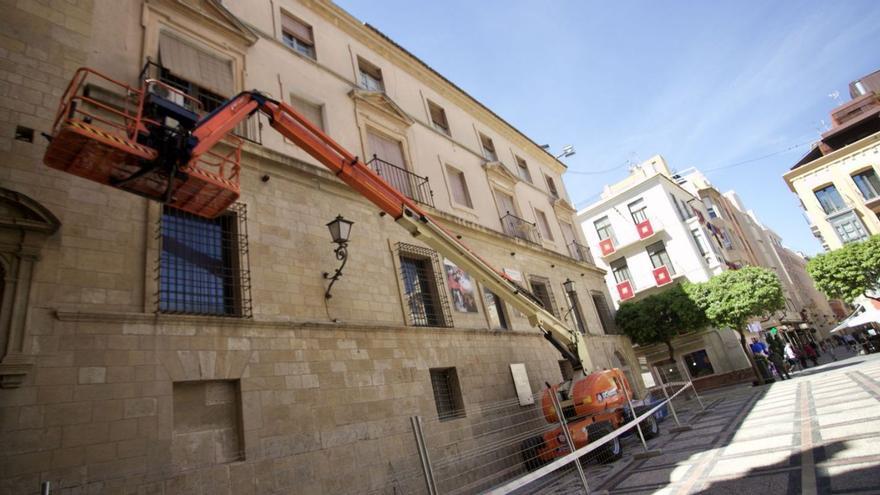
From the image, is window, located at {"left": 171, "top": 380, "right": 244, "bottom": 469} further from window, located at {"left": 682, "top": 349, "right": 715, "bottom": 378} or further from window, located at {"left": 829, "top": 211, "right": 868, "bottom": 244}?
window, located at {"left": 829, "top": 211, "right": 868, "bottom": 244}

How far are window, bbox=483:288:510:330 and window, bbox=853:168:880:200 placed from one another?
28.0 m

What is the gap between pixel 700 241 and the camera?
27734 mm

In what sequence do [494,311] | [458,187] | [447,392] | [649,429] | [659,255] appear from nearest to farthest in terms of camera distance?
[447,392] < [649,429] < [494,311] < [458,187] < [659,255]

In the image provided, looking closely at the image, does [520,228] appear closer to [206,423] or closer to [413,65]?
[413,65]

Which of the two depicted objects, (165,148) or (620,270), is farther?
(620,270)

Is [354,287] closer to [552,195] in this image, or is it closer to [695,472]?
[695,472]

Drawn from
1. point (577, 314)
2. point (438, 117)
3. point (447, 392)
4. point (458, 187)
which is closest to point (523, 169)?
point (438, 117)

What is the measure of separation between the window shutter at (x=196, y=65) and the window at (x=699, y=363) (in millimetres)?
25491

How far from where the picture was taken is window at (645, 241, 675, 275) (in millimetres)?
27794

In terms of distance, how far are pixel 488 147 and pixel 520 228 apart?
3.57 meters

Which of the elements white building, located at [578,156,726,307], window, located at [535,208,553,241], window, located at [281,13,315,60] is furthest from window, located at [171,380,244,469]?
white building, located at [578,156,726,307]

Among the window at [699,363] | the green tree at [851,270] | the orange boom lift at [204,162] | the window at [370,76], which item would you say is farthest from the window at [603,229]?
the orange boom lift at [204,162]

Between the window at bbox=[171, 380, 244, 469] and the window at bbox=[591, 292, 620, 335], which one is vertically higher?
the window at bbox=[591, 292, 620, 335]

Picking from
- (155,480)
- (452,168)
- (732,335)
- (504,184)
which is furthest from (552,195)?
(155,480)
